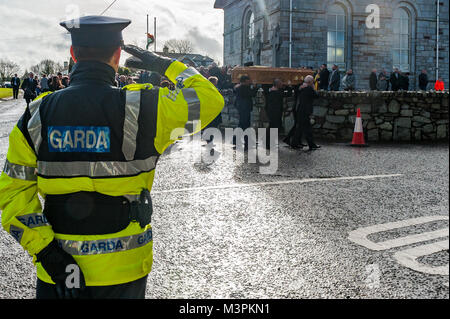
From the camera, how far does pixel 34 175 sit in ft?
6.48

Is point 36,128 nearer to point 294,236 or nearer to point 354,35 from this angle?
point 294,236

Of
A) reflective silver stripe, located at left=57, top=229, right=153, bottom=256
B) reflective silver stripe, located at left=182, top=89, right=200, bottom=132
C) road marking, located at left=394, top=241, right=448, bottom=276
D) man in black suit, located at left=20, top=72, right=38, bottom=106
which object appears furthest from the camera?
man in black suit, located at left=20, top=72, right=38, bottom=106

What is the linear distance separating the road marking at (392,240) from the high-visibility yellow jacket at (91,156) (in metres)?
2.96

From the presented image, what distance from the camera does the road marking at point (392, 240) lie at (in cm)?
441

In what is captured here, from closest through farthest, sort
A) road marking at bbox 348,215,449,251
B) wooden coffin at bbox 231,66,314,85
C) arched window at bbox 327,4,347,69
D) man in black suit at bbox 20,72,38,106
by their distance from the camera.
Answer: road marking at bbox 348,215,449,251 < wooden coffin at bbox 231,66,314,85 < man in black suit at bbox 20,72,38,106 < arched window at bbox 327,4,347,69

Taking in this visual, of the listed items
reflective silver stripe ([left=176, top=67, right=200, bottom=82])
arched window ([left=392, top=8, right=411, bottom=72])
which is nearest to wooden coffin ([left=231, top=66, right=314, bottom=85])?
arched window ([left=392, top=8, right=411, bottom=72])

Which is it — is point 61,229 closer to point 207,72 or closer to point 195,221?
point 195,221

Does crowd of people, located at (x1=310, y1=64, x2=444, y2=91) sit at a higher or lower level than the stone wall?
higher

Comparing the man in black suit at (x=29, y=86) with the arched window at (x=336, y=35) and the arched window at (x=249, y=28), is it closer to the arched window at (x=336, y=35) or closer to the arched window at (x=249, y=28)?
the arched window at (x=249, y=28)

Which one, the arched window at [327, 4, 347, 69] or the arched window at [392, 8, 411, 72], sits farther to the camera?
the arched window at [392, 8, 411, 72]

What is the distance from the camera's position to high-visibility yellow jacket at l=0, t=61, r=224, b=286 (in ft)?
6.15

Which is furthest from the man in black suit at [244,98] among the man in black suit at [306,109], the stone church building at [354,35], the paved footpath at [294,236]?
the stone church building at [354,35]

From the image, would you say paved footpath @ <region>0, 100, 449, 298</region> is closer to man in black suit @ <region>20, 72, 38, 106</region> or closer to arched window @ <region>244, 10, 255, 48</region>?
man in black suit @ <region>20, 72, 38, 106</region>

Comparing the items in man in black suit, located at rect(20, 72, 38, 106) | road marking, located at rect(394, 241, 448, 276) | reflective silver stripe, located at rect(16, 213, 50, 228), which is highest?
man in black suit, located at rect(20, 72, 38, 106)
